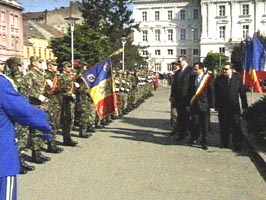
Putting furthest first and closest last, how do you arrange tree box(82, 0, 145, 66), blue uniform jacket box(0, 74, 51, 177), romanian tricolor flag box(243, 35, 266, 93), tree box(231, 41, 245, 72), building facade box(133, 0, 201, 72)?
building facade box(133, 0, 201, 72)
tree box(82, 0, 145, 66)
romanian tricolor flag box(243, 35, 266, 93)
tree box(231, 41, 245, 72)
blue uniform jacket box(0, 74, 51, 177)

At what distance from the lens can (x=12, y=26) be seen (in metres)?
82.3

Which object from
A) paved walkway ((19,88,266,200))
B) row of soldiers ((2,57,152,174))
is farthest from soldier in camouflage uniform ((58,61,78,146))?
paved walkway ((19,88,266,200))

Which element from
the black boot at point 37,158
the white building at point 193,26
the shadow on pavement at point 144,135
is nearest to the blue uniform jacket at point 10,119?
the black boot at point 37,158

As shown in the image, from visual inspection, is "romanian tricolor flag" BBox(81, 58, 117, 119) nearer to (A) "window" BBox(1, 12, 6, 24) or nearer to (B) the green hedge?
(B) the green hedge

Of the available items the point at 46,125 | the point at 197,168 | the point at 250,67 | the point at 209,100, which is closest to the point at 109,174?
the point at 197,168

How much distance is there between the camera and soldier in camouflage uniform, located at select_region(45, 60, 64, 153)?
38.6ft

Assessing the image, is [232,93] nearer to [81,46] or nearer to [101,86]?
[101,86]

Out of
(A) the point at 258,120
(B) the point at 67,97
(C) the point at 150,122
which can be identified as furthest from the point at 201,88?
(C) the point at 150,122

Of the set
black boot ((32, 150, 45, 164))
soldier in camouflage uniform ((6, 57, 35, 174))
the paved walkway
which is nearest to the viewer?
the paved walkway

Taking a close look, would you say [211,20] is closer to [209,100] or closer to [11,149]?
[209,100]

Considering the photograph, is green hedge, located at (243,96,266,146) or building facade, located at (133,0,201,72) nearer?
green hedge, located at (243,96,266,146)

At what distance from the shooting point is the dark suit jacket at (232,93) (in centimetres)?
1240

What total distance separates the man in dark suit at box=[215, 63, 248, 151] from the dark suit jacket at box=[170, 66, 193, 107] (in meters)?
1.12

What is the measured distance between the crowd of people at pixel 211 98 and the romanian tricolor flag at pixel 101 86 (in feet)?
5.11
